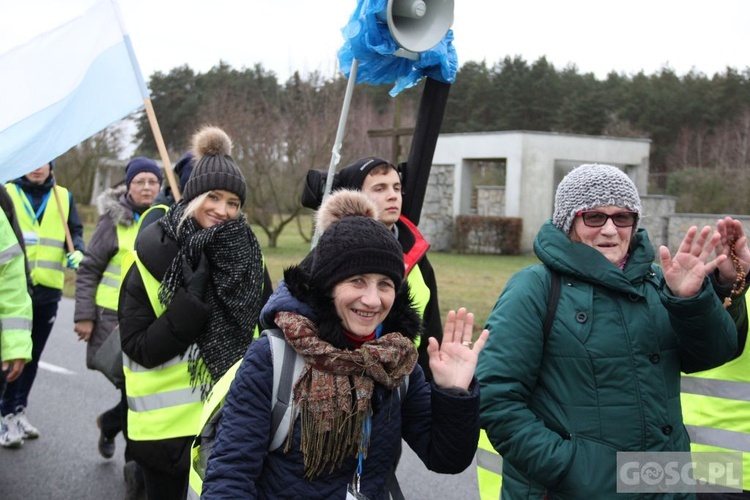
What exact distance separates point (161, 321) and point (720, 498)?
2340 millimetres

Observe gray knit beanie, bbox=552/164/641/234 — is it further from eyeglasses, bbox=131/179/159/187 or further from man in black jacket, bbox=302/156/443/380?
eyeglasses, bbox=131/179/159/187

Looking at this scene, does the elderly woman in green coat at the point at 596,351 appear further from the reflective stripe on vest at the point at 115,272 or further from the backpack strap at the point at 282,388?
the reflective stripe on vest at the point at 115,272

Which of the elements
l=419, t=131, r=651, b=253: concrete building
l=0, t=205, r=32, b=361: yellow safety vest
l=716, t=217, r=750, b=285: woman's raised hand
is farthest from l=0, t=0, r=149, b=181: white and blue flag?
l=419, t=131, r=651, b=253: concrete building

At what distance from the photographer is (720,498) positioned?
3.02 metres

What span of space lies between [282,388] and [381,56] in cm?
211

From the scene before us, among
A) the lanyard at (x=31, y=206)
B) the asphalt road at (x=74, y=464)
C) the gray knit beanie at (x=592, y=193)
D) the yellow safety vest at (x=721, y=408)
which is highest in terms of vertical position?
the gray knit beanie at (x=592, y=193)

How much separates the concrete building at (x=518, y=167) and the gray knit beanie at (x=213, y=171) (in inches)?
823

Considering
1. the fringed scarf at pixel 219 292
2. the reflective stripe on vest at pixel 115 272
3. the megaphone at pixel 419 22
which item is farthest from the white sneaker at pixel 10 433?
the megaphone at pixel 419 22

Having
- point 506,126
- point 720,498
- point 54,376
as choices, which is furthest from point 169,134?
point 720,498

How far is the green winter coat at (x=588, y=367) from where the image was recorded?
8.14ft

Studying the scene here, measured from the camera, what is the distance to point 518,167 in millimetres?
25391

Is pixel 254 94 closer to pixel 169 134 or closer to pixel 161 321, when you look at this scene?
pixel 169 134

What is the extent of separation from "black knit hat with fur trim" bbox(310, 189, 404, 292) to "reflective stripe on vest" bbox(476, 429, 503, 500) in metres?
0.91

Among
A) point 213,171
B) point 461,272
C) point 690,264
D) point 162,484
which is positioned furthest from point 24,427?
point 461,272
